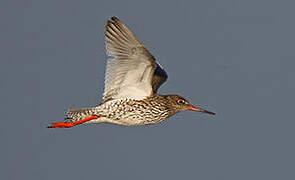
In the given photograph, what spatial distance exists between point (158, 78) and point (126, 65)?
2.36 feet

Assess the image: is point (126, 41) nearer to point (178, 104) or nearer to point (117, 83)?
point (117, 83)

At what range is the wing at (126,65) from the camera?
291 inches

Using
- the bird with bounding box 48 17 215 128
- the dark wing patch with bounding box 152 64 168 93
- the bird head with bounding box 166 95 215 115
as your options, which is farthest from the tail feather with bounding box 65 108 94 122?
the bird head with bounding box 166 95 215 115

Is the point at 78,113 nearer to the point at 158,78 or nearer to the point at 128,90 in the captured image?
the point at 128,90

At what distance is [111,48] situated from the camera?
7.56 m

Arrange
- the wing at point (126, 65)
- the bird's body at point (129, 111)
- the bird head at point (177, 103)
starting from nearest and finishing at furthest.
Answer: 1. the wing at point (126, 65)
2. the bird's body at point (129, 111)
3. the bird head at point (177, 103)

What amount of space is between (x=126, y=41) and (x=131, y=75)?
0.55 meters

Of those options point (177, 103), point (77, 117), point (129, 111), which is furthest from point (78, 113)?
point (177, 103)

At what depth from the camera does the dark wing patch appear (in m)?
8.06

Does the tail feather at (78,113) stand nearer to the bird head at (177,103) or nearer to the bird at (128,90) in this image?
the bird at (128,90)

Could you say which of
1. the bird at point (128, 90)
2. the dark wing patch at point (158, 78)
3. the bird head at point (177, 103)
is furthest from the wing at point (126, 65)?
the bird head at point (177, 103)

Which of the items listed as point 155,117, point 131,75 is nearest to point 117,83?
point 131,75

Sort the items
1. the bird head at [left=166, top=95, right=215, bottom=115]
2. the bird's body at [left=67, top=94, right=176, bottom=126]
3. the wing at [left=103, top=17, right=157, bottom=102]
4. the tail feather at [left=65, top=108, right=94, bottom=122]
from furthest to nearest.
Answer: the bird head at [left=166, top=95, right=215, bottom=115], the tail feather at [left=65, top=108, right=94, bottom=122], the bird's body at [left=67, top=94, right=176, bottom=126], the wing at [left=103, top=17, right=157, bottom=102]

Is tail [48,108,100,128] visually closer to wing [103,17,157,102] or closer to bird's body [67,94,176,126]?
bird's body [67,94,176,126]
